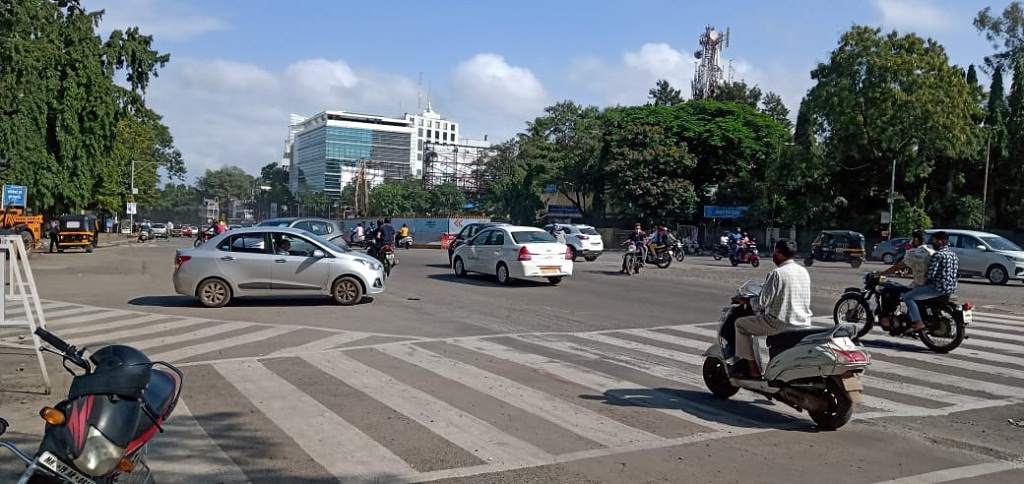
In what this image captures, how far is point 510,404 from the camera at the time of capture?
749 cm

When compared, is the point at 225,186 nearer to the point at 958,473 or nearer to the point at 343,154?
the point at 343,154

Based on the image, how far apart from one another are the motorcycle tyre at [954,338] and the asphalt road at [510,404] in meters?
0.14

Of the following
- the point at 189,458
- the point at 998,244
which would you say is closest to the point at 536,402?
the point at 189,458

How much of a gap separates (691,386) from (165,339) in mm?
7387

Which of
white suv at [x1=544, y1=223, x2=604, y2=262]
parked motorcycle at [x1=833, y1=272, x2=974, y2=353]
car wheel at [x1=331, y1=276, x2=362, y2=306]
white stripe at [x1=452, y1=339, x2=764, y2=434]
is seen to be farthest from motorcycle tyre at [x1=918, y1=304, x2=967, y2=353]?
white suv at [x1=544, y1=223, x2=604, y2=262]

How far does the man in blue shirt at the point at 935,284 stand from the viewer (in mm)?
11016

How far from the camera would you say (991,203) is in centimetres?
4934

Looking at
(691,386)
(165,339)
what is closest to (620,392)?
(691,386)

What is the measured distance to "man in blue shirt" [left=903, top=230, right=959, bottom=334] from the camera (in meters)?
11.0

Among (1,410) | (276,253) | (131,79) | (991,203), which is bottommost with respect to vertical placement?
(1,410)

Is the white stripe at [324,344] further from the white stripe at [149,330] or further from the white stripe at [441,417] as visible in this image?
the white stripe at [149,330]

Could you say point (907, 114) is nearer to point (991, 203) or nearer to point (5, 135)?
point (991, 203)

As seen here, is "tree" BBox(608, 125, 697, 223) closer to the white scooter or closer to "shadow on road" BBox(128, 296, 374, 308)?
"shadow on road" BBox(128, 296, 374, 308)

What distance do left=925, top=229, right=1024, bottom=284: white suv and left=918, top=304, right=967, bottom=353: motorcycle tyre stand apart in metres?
14.8
